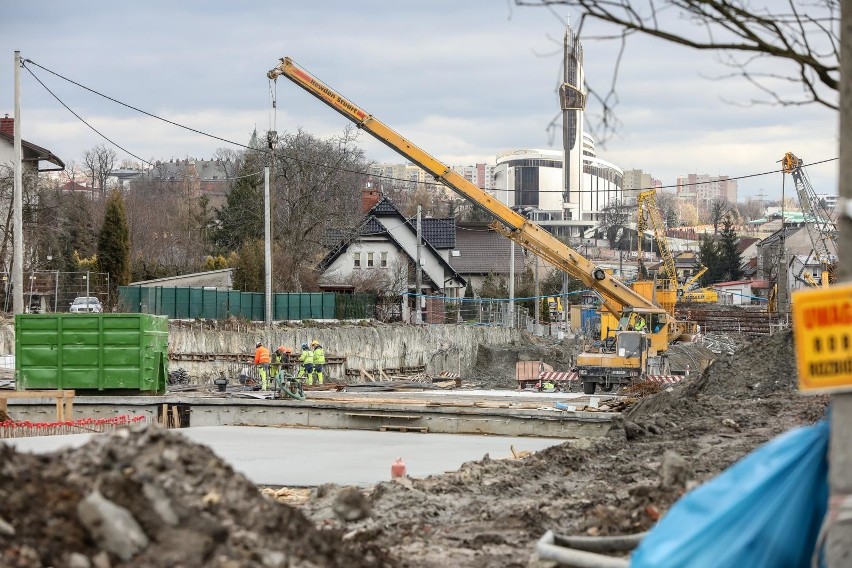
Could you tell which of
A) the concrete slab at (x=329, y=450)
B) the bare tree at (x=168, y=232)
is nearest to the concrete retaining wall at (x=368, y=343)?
the concrete slab at (x=329, y=450)

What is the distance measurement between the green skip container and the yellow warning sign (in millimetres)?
21658

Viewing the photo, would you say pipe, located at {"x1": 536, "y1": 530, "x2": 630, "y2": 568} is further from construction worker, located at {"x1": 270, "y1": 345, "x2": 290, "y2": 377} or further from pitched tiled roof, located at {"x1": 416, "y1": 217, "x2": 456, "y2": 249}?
pitched tiled roof, located at {"x1": 416, "y1": 217, "x2": 456, "y2": 249}

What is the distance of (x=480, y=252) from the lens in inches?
3593

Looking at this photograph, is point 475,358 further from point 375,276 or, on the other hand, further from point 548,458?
point 548,458

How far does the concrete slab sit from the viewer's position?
14477 mm

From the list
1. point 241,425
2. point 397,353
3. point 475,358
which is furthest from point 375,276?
point 241,425

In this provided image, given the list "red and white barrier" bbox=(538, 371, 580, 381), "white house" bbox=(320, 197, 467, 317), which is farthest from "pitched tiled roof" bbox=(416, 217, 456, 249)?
"red and white barrier" bbox=(538, 371, 580, 381)

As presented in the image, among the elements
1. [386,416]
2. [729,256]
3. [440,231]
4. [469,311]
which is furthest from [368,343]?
[729,256]

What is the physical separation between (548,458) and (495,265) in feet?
247

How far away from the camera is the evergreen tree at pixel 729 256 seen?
11581 centimetres

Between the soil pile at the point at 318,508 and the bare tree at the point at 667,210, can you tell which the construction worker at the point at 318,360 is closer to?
the soil pile at the point at 318,508

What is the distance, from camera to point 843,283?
5227 millimetres

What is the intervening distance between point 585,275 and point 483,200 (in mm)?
3844

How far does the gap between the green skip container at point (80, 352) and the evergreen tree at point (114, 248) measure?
20022mm
